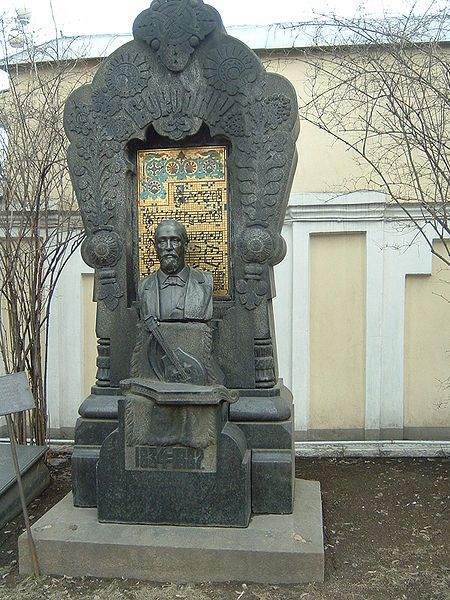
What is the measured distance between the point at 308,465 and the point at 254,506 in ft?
7.09

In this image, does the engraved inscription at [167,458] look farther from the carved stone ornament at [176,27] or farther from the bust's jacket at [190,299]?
the carved stone ornament at [176,27]

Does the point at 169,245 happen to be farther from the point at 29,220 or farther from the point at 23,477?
the point at 29,220

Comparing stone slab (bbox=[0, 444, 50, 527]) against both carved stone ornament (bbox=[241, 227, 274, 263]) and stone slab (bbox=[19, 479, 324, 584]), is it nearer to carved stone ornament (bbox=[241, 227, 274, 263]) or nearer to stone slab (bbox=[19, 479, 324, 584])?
stone slab (bbox=[19, 479, 324, 584])

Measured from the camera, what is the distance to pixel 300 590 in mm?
3309

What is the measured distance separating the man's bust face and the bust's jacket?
0.14 m

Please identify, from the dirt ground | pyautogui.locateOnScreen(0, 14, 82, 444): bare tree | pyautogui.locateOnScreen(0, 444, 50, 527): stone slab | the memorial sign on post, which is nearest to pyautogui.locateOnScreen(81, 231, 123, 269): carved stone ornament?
the memorial sign on post

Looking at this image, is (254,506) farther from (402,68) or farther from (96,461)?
(402,68)

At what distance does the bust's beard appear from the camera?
400 cm

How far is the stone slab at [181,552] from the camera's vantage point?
3.37 meters

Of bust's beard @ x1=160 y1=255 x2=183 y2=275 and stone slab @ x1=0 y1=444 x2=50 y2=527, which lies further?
stone slab @ x1=0 y1=444 x2=50 y2=527

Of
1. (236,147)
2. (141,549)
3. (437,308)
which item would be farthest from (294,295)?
(141,549)

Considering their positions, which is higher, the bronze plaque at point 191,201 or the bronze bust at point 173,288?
the bronze plaque at point 191,201

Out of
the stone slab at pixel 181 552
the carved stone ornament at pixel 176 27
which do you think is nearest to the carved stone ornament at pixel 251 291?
the stone slab at pixel 181 552

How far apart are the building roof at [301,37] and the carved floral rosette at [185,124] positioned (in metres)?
2.18
